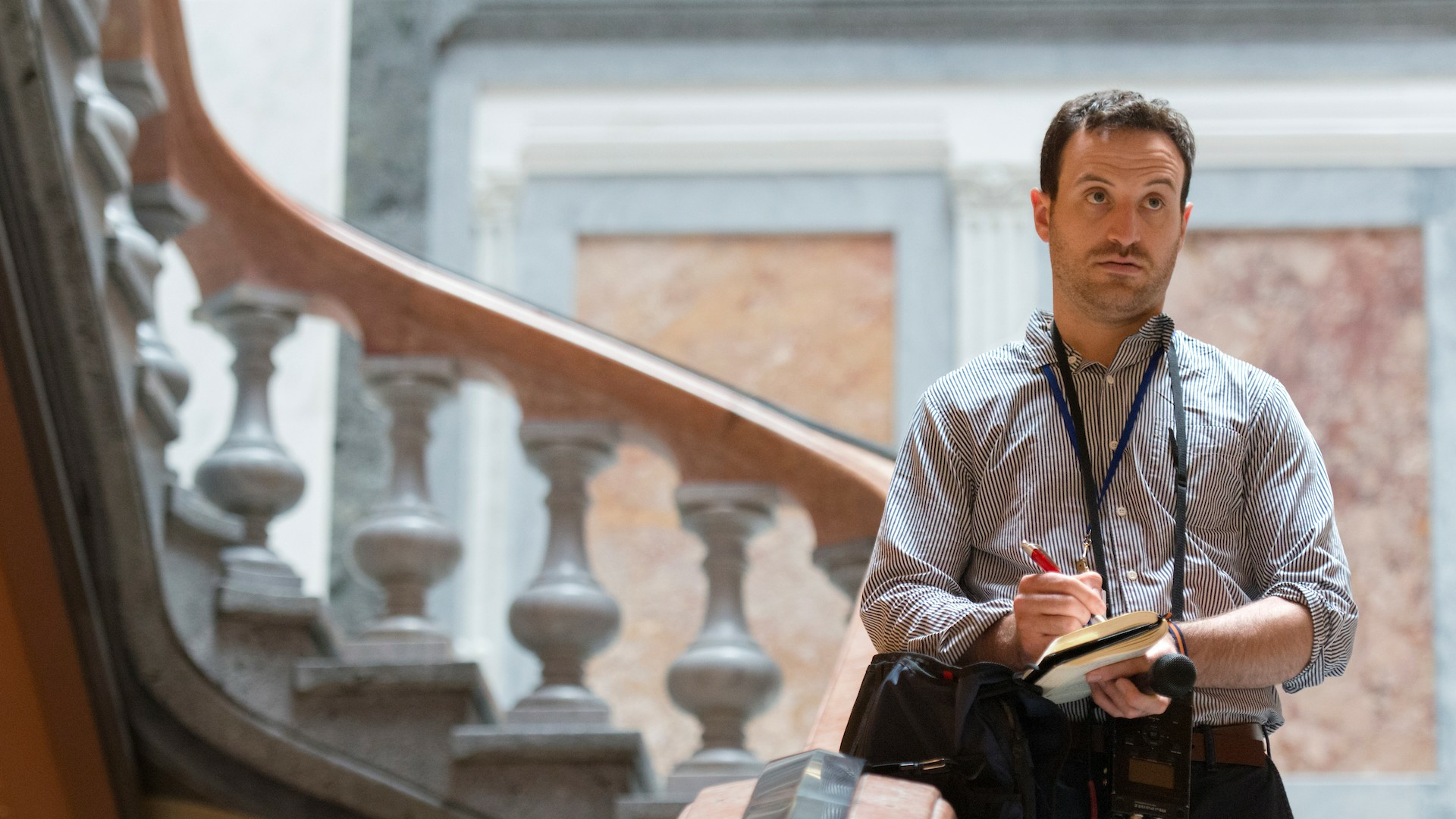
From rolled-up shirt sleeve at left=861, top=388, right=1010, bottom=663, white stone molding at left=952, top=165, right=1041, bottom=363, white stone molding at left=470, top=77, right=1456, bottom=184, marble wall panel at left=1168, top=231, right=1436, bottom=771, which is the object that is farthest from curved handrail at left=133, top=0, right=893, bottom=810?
marble wall panel at left=1168, top=231, right=1436, bottom=771

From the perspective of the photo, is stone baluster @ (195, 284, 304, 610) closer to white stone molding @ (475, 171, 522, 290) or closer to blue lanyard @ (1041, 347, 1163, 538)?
blue lanyard @ (1041, 347, 1163, 538)

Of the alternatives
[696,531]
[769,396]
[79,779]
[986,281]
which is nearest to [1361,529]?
[986,281]

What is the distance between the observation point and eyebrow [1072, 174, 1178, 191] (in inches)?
70.9

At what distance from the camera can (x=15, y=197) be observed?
2.74 metres

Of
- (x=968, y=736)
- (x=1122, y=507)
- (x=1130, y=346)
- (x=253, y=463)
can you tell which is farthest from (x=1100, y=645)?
(x=253, y=463)

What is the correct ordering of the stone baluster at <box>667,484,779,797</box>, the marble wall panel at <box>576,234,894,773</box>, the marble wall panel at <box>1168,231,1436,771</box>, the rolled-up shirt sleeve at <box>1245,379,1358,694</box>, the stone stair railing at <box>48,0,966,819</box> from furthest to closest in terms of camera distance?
the marble wall panel at <box>576,234,894,773</box> → the marble wall panel at <box>1168,231,1436,771</box> → the stone baluster at <box>667,484,779,797</box> → the stone stair railing at <box>48,0,966,819</box> → the rolled-up shirt sleeve at <box>1245,379,1358,694</box>

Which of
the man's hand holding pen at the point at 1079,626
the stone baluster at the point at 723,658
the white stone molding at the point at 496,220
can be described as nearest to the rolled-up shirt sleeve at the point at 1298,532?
the man's hand holding pen at the point at 1079,626

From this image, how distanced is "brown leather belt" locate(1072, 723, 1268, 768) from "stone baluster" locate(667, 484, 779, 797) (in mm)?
1464

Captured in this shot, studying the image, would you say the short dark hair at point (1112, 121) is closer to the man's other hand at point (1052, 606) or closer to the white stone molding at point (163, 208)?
the man's other hand at point (1052, 606)

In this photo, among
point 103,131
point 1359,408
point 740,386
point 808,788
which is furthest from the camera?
point 740,386

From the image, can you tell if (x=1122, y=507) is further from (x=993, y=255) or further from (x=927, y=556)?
(x=993, y=255)

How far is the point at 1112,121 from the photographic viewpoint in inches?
71.2

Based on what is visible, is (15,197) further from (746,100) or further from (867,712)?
(746,100)

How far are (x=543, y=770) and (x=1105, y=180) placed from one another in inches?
67.5
